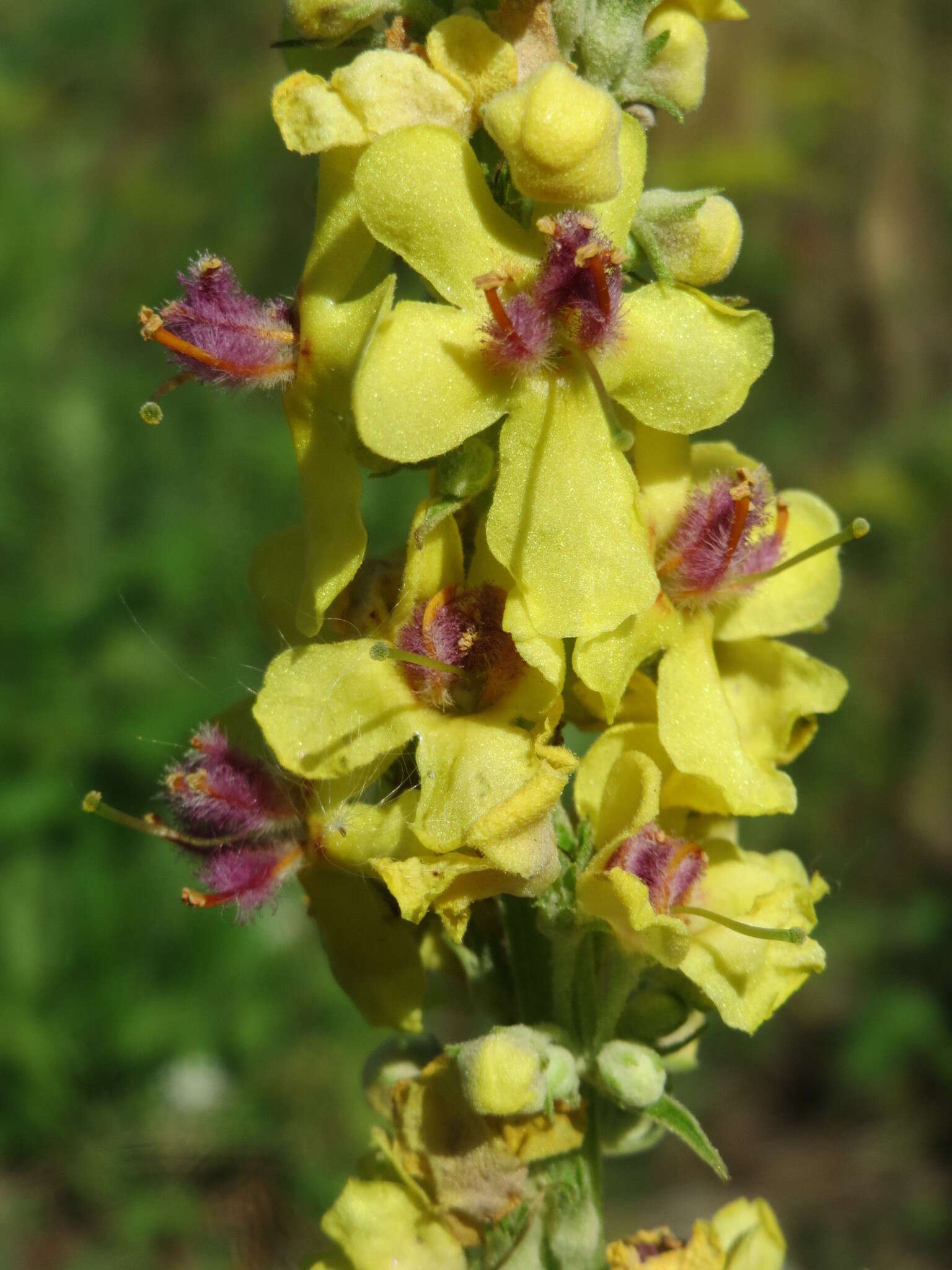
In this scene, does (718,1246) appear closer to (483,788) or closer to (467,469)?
(483,788)

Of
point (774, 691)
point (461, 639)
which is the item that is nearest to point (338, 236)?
point (461, 639)

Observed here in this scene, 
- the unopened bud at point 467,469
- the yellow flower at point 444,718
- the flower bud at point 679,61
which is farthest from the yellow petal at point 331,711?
the flower bud at point 679,61

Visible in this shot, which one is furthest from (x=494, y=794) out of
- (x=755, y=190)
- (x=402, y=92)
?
(x=755, y=190)

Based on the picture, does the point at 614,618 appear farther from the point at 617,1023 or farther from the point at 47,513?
the point at 47,513

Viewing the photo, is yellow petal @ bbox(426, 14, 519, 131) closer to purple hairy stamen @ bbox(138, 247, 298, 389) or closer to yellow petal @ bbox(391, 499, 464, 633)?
purple hairy stamen @ bbox(138, 247, 298, 389)

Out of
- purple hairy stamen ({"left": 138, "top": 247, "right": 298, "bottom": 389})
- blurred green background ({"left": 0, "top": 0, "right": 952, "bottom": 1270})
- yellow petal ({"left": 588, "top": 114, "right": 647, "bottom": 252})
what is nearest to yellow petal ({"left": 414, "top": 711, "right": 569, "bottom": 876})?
purple hairy stamen ({"left": 138, "top": 247, "right": 298, "bottom": 389})

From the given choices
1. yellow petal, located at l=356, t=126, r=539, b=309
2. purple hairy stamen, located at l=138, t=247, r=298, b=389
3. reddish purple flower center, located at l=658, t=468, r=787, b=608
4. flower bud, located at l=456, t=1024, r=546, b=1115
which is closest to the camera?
yellow petal, located at l=356, t=126, r=539, b=309

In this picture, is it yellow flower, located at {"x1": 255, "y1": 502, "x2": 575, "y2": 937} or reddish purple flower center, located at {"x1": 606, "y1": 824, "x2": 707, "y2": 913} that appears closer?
yellow flower, located at {"x1": 255, "y1": 502, "x2": 575, "y2": 937}
